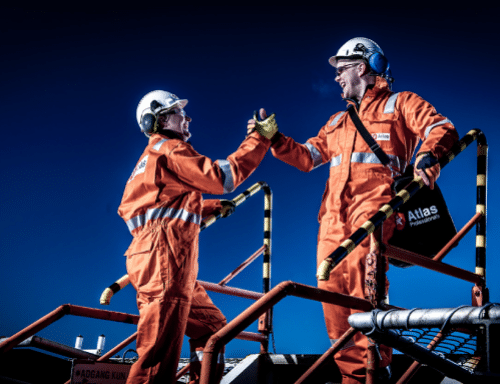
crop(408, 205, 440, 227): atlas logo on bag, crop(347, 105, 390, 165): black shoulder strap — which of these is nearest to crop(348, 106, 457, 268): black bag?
crop(408, 205, 440, 227): atlas logo on bag

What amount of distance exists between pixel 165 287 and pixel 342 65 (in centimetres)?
191

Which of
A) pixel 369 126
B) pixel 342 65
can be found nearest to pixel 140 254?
pixel 369 126

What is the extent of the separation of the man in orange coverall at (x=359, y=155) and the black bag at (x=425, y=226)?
2.7 inches

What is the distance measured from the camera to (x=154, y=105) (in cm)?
340

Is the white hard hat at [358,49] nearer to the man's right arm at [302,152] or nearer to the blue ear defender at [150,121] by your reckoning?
the man's right arm at [302,152]

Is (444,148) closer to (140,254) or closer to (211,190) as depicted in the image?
(211,190)

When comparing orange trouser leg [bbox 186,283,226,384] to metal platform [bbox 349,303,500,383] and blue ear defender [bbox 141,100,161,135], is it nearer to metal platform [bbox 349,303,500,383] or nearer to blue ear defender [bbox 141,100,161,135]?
blue ear defender [bbox 141,100,161,135]

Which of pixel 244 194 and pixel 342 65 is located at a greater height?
pixel 342 65

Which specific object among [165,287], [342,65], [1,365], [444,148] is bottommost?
[1,365]

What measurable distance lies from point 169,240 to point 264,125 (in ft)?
3.05

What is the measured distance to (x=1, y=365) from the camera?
11.7 ft

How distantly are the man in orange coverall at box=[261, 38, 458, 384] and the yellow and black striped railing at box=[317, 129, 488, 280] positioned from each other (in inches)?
2.5

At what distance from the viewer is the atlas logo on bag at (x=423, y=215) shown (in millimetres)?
2727

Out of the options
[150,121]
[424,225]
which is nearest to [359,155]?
[424,225]
